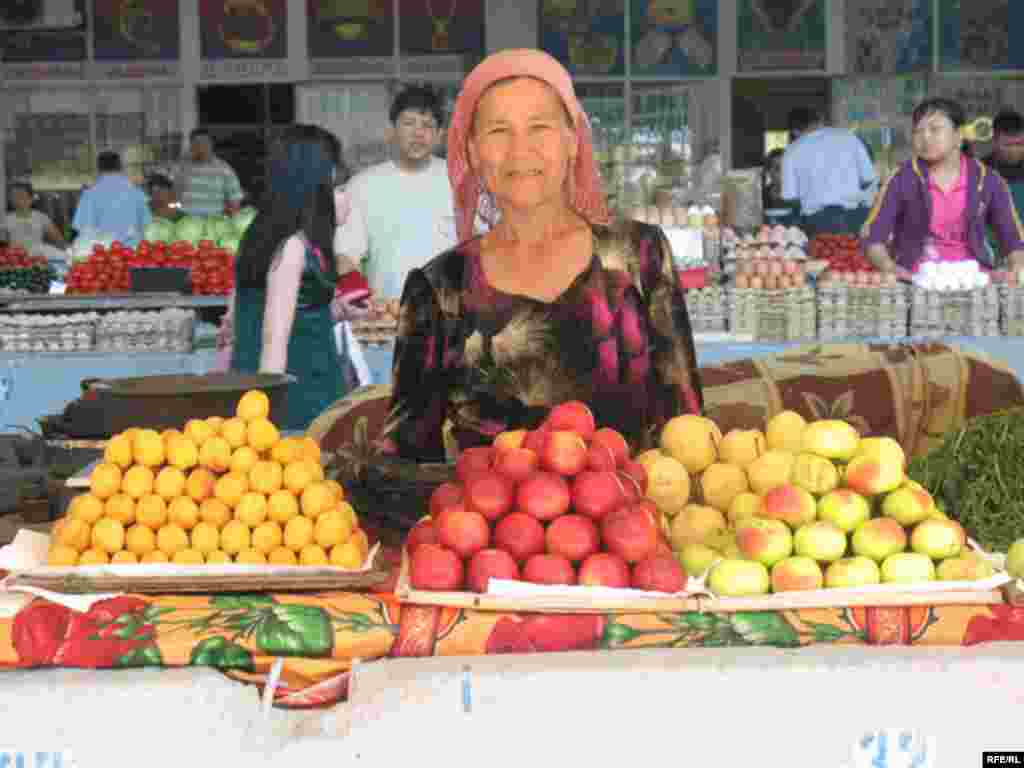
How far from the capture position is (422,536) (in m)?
2.60

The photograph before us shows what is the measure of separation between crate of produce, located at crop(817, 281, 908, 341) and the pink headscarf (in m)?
4.56

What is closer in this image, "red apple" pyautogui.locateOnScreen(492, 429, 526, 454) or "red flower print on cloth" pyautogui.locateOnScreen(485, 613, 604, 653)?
"red flower print on cloth" pyautogui.locateOnScreen(485, 613, 604, 653)

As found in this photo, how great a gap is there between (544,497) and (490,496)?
86 mm

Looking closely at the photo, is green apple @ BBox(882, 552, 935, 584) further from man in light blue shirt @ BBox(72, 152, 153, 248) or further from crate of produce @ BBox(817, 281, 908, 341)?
man in light blue shirt @ BBox(72, 152, 153, 248)

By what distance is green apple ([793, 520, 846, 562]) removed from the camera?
251cm

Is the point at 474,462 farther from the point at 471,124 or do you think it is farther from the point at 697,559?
the point at 471,124

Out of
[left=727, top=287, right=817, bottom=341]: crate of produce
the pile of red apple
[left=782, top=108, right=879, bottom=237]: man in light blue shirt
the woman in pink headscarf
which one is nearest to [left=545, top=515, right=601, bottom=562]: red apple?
the pile of red apple

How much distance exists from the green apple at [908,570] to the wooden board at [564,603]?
30 centimetres

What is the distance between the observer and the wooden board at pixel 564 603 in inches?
96.0

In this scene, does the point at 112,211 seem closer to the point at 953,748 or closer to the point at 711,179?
the point at 711,179

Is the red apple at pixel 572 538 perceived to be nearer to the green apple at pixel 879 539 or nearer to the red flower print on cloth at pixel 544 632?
the red flower print on cloth at pixel 544 632

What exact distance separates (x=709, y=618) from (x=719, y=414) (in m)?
2.05

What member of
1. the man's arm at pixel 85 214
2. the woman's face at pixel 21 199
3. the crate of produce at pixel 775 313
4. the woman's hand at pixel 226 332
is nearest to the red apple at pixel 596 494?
the woman's hand at pixel 226 332

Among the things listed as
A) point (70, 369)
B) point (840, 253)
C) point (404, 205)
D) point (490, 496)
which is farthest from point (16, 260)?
point (490, 496)
